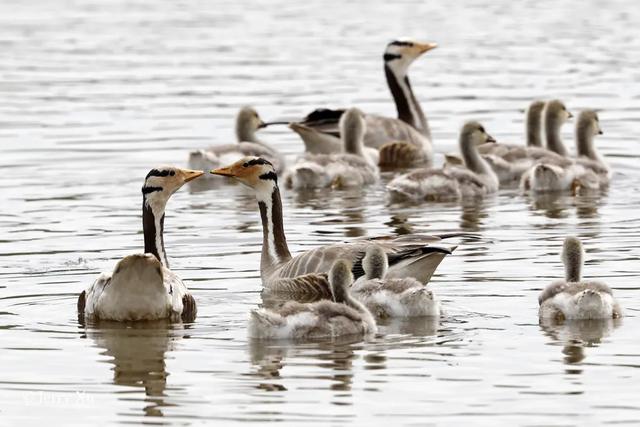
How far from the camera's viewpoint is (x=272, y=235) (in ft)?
51.4

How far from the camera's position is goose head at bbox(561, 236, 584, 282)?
13352mm

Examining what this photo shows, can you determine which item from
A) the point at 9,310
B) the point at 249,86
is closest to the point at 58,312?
the point at 9,310

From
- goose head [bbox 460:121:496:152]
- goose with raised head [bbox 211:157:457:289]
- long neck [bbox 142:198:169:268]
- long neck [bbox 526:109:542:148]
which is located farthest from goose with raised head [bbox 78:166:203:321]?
long neck [bbox 526:109:542:148]

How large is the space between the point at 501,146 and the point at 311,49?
1508cm

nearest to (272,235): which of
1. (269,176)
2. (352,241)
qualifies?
(269,176)

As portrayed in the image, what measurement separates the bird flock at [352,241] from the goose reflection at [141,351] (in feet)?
0.47

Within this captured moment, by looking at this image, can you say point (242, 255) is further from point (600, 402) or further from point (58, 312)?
point (600, 402)

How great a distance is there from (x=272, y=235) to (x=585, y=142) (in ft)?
25.3

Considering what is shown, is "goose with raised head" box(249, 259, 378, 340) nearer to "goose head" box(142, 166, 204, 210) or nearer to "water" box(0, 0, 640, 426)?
"water" box(0, 0, 640, 426)

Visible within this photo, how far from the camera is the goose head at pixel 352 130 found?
23.1 meters

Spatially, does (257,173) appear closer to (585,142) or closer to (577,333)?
(577,333)

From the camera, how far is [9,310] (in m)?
14.0

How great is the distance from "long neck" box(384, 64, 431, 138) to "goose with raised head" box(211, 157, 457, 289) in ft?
32.6

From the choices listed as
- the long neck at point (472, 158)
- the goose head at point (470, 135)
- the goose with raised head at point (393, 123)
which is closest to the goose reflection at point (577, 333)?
the long neck at point (472, 158)
